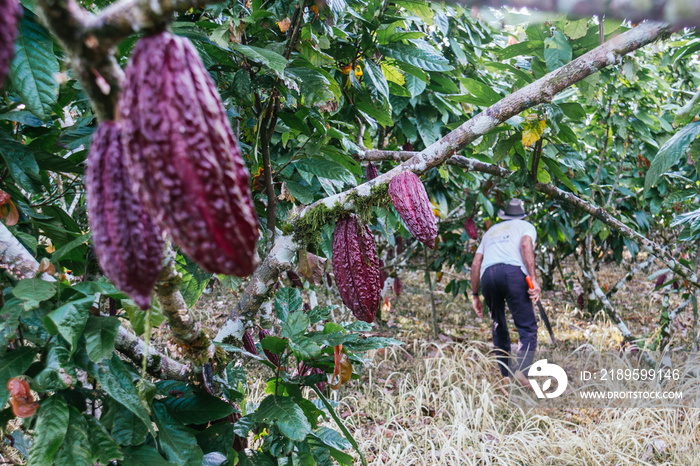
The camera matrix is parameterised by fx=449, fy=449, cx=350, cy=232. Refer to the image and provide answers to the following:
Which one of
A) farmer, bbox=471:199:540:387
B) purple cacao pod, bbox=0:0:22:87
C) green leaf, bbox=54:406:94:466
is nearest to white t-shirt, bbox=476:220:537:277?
farmer, bbox=471:199:540:387

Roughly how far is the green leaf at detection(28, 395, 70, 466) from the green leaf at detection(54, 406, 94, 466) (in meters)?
0.01

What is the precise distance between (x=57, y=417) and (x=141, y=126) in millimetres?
768

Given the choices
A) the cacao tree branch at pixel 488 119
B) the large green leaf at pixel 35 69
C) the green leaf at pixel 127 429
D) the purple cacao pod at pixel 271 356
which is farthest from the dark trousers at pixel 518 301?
the large green leaf at pixel 35 69

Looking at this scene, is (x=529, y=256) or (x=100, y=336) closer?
(x=100, y=336)

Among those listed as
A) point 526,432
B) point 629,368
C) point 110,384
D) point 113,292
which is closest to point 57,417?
point 110,384

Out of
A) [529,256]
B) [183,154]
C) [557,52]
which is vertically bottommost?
[529,256]

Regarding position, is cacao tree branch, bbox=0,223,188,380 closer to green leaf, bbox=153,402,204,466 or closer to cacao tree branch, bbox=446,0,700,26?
green leaf, bbox=153,402,204,466

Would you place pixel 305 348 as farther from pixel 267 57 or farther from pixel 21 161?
pixel 21 161

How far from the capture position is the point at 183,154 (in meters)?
0.28

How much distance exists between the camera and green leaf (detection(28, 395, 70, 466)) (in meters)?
0.76

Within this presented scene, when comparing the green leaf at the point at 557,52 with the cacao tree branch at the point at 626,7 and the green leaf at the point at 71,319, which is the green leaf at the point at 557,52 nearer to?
→ the cacao tree branch at the point at 626,7

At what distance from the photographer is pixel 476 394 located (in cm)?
322

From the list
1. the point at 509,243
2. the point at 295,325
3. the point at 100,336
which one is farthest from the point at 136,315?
the point at 509,243

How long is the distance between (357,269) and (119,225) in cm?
65
